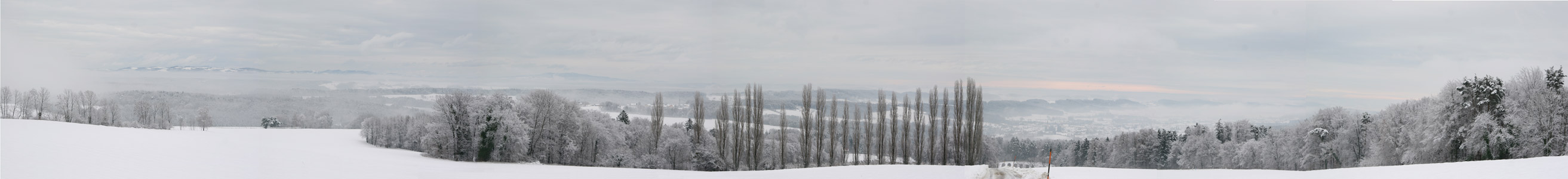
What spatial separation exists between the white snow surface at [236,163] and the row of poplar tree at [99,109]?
5.70 meters

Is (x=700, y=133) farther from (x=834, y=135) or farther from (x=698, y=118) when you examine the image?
(x=834, y=135)

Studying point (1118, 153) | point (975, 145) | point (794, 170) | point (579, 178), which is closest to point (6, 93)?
point (579, 178)

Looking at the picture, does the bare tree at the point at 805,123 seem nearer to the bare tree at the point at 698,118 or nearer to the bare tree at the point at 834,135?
the bare tree at the point at 834,135

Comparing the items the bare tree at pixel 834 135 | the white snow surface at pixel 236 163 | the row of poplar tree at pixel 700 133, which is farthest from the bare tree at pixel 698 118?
the white snow surface at pixel 236 163

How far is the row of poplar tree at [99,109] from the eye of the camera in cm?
2842

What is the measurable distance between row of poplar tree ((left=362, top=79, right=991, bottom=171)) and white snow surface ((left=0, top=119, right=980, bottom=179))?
1207 mm

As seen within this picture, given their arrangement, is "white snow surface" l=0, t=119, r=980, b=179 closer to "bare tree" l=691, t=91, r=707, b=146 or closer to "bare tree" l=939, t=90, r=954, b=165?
"bare tree" l=939, t=90, r=954, b=165

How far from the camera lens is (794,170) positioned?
58.8ft

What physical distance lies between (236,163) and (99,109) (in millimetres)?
20861

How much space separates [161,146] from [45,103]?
679 inches

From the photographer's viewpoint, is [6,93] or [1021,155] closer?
[1021,155]

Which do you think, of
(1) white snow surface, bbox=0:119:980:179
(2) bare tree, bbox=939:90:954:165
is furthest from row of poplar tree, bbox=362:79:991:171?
(1) white snow surface, bbox=0:119:980:179

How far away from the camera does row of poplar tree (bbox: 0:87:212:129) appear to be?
28422 mm

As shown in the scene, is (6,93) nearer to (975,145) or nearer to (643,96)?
(643,96)
